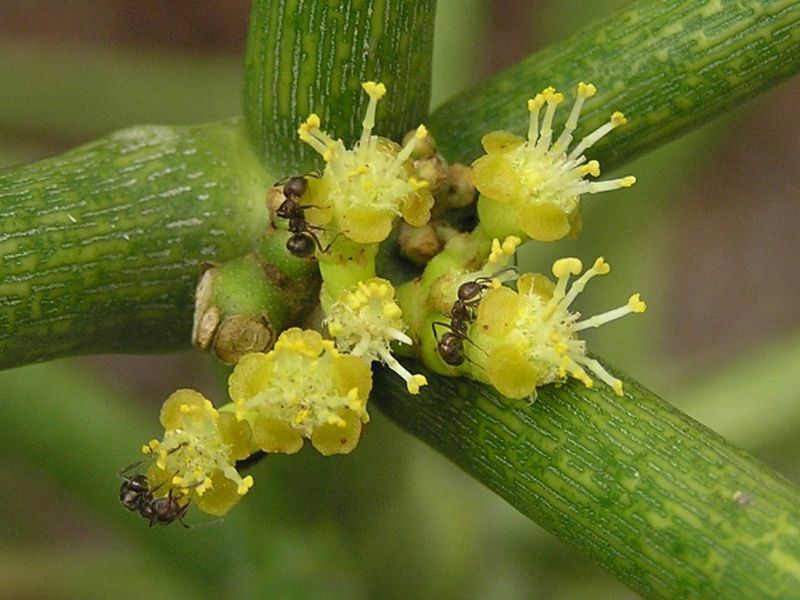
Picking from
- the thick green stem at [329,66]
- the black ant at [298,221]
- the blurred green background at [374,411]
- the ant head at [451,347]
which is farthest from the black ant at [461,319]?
the blurred green background at [374,411]

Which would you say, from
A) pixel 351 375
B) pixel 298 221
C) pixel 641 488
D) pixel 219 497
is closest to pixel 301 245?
pixel 298 221

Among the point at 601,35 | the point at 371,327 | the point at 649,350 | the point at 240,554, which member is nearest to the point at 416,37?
the point at 601,35

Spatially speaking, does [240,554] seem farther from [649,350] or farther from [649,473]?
[649,350]

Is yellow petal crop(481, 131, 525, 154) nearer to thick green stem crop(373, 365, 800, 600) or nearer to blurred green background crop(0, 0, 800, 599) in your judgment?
thick green stem crop(373, 365, 800, 600)

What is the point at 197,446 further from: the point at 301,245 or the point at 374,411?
the point at 374,411

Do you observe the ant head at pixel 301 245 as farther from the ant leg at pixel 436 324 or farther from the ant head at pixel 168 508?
the ant head at pixel 168 508

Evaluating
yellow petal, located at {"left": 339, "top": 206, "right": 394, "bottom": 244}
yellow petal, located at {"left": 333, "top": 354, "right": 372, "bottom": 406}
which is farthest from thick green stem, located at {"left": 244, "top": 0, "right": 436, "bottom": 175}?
yellow petal, located at {"left": 333, "top": 354, "right": 372, "bottom": 406}
